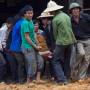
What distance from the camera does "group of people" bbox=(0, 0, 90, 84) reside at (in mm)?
11297

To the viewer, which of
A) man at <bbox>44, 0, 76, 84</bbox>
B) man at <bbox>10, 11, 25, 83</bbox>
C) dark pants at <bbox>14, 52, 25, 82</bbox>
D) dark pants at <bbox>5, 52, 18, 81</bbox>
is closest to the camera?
man at <bbox>44, 0, 76, 84</bbox>

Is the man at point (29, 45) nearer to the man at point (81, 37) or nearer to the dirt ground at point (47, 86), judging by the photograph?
the dirt ground at point (47, 86)

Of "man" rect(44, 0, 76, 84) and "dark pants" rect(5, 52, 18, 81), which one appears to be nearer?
"man" rect(44, 0, 76, 84)

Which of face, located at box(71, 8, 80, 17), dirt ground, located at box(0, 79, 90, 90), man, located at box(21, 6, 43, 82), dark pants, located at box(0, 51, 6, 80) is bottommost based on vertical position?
dirt ground, located at box(0, 79, 90, 90)

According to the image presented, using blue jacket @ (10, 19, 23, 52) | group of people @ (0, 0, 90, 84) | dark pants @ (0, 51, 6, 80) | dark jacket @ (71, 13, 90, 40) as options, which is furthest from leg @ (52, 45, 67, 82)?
dark pants @ (0, 51, 6, 80)

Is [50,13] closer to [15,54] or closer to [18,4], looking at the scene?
[15,54]

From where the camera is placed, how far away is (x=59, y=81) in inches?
450

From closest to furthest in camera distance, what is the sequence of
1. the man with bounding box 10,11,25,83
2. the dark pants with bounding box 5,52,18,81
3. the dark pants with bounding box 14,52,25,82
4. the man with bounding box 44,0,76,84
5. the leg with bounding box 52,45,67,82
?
1. the man with bounding box 44,0,76,84
2. the leg with bounding box 52,45,67,82
3. the man with bounding box 10,11,25,83
4. the dark pants with bounding box 14,52,25,82
5. the dark pants with bounding box 5,52,18,81

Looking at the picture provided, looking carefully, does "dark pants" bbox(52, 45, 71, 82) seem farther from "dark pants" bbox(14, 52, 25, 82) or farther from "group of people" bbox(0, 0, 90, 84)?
"dark pants" bbox(14, 52, 25, 82)

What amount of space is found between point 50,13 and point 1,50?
1.51 metres

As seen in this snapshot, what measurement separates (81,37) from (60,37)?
0.67 m

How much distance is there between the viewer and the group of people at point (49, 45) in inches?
445

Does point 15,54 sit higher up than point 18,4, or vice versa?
point 18,4

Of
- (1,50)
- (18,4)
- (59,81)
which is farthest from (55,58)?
(18,4)
